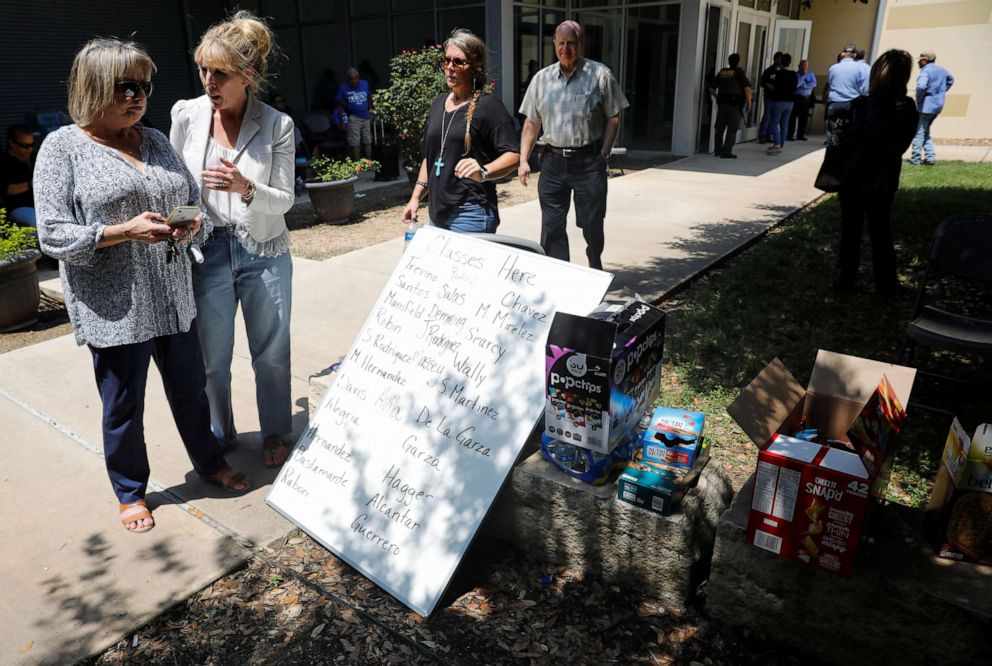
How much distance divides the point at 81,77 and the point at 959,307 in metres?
6.11

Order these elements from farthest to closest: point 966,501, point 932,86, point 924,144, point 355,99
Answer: point 924,144
point 932,86
point 355,99
point 966,501

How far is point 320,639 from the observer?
96.3 inches

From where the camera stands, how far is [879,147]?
5109 millimetres

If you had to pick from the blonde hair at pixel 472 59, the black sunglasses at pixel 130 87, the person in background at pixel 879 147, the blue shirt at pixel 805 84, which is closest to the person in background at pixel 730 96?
the blue shirt at pixel 805 84

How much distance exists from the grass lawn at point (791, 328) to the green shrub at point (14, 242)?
500 cm

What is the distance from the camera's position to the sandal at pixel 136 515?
2.95 m

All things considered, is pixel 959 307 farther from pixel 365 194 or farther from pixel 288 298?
pixel 365 194

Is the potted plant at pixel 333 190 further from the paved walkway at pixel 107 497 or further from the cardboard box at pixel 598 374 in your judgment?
the cardboard box at pixel 598 374

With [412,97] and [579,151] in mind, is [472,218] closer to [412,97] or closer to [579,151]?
[579,151]

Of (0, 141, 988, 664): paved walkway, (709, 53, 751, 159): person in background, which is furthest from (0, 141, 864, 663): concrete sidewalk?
(709, 53, 751, 159): person in background

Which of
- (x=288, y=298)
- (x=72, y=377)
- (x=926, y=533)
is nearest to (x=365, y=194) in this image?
(x=72, y=377)

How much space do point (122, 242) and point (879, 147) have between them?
5075mm

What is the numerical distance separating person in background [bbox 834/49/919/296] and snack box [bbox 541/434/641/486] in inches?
150

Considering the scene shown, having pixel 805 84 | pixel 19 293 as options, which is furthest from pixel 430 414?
pixel 805 84
